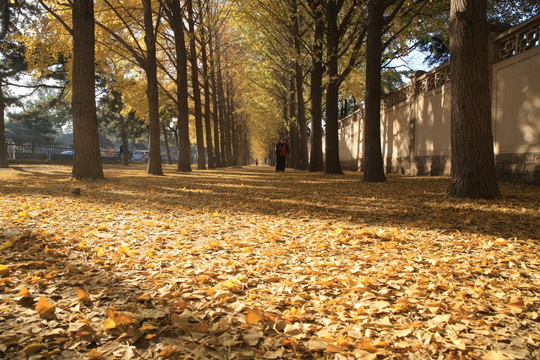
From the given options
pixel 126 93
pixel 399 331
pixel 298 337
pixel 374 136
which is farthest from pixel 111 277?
pixel 126 93

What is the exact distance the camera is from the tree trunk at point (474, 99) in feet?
19.5

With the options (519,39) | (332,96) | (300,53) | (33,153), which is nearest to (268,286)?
(519,39)

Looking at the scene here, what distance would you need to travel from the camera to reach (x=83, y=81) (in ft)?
29.4

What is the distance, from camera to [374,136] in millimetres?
9789

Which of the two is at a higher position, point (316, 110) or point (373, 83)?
point (316, 110)

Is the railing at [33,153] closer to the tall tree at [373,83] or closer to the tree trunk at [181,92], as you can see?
the tree trunk at [181,92]

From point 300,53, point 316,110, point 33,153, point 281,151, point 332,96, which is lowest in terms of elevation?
point 281,151

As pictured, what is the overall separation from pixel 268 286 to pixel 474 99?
5.63 m

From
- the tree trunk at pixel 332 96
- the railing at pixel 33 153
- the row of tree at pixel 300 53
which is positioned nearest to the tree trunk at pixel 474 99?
the row of tree at pixel 300 53

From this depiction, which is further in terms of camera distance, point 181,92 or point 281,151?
point 281,151

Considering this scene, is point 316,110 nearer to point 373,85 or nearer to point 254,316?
point 373,85

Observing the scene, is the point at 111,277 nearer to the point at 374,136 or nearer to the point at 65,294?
the point at 65,294

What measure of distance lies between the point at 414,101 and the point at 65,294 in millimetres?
15058

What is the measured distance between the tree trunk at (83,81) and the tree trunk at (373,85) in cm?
801
